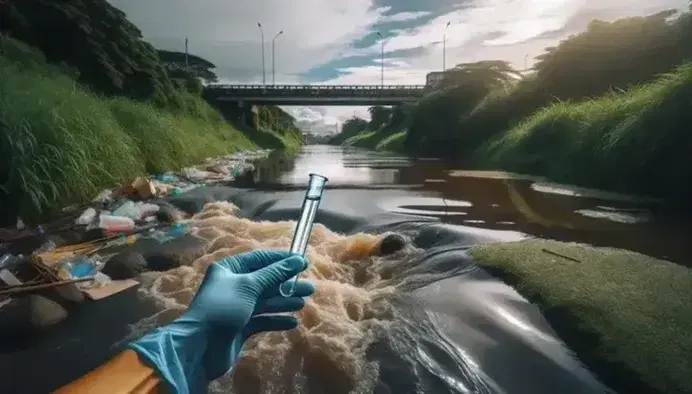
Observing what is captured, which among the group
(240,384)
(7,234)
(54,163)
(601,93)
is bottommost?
(240,384)

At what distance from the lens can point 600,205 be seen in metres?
7.72

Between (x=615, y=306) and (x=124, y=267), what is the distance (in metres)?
4.21

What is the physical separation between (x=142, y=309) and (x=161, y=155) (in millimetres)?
8337

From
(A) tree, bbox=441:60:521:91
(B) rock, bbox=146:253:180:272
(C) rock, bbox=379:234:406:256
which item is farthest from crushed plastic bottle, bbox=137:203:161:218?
(A) tree, bbox=441:60:521:91

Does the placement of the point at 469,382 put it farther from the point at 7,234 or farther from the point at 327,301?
the point at 7,234

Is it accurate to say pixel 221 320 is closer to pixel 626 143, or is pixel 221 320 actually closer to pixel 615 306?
pixel 615 306

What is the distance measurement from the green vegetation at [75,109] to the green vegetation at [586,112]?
29.5ft

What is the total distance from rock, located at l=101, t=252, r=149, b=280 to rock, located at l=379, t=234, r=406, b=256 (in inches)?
98.2

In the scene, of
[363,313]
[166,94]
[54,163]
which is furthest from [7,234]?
[166,94]

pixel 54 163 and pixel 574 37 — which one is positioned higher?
pixel 574 37

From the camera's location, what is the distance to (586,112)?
41.2ft

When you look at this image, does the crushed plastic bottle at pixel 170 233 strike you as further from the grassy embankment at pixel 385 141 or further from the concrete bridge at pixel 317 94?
the concrete bridge at pixel 317 94

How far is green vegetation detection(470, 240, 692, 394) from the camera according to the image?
2650mm

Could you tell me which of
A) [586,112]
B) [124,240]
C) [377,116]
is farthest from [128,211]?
[377,116]
